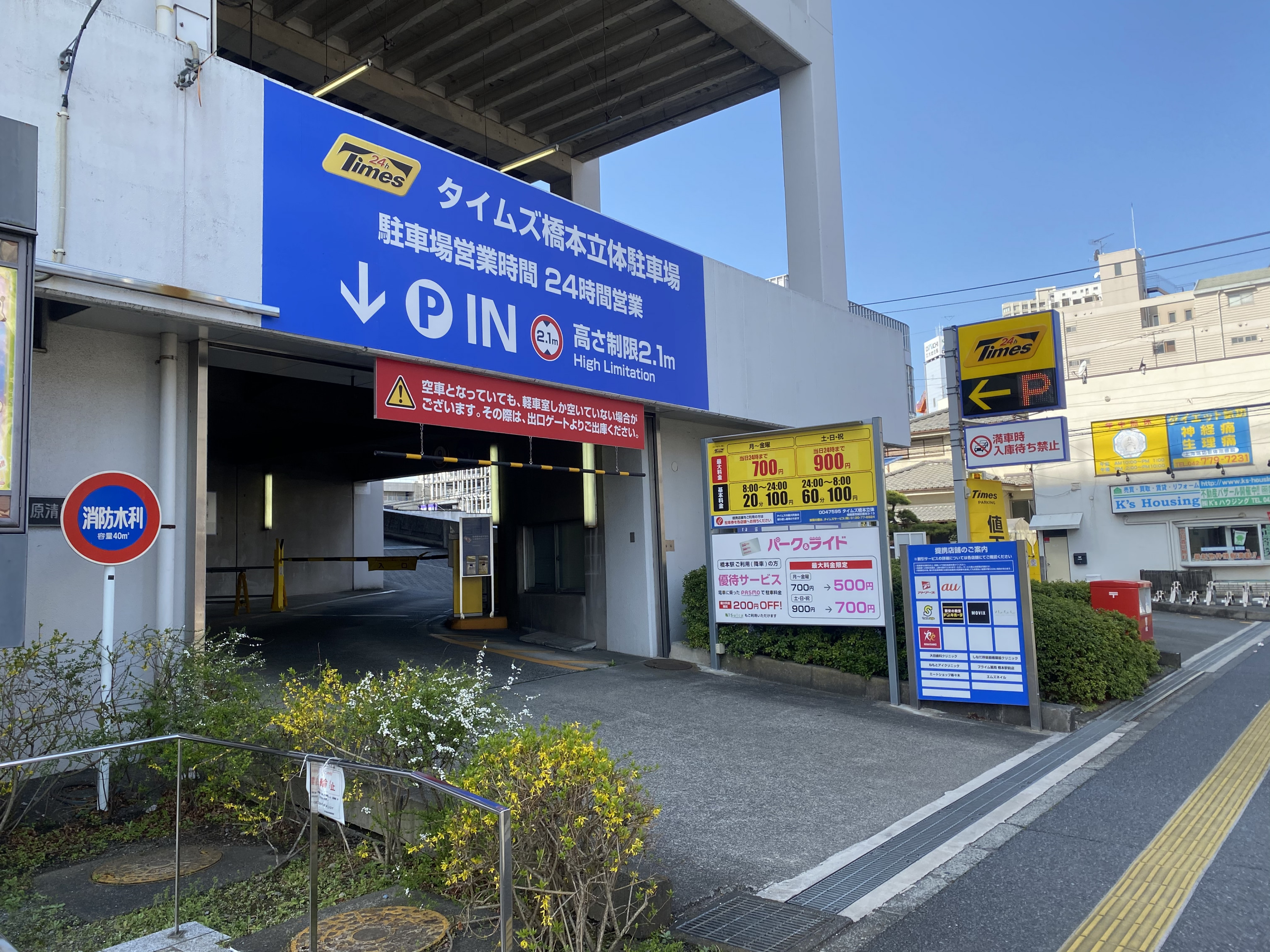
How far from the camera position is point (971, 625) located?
29.6 feet

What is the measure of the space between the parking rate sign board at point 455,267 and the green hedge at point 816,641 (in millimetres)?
3232

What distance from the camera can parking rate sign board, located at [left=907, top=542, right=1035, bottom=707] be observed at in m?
8.73

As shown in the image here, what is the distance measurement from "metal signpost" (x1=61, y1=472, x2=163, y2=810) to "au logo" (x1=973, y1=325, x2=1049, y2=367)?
10.5m

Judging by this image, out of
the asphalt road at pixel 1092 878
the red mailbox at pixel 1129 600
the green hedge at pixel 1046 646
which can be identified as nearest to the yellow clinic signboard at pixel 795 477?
the green hedge at pixel 1046 646

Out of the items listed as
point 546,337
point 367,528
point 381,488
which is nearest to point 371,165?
point 546,337

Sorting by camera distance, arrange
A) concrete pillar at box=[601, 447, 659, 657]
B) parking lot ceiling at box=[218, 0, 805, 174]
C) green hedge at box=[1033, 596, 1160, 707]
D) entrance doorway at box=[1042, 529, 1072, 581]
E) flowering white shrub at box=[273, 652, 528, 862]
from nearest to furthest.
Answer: flowering white shrub at box=[273, 652, 528, 862], green hedge at box=[1033, 596, 1160, 707], concrete pillar at box=[601, 447, 659, 657], parking lot ceiling at box=[218, 0, 805, 174], entrance doorway at box=[1042, 529, 1072, 581]

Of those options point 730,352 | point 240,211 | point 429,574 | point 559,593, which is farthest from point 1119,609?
point 429,574

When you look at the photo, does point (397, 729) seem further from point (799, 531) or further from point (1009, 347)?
point (1009, 347)

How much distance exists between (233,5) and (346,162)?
7720 millimetres

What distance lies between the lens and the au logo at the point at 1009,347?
1162cm

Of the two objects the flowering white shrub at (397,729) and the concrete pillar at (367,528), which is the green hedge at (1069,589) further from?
the concrete pillar at (367,528)

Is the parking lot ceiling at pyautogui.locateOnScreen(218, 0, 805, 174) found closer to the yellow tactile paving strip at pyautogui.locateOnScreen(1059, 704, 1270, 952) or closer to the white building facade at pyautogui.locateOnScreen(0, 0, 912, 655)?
the white building facade at pyautogui.locateOnScreen(0, 0, 912, 655)

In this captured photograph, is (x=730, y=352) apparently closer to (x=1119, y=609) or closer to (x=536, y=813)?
(x=1119, y=609)

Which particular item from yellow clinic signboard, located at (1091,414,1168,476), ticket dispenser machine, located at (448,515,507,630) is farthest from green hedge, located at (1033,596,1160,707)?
yellow clinic signboard, located at (1091,414,1168,476)
